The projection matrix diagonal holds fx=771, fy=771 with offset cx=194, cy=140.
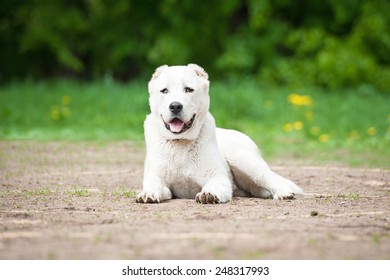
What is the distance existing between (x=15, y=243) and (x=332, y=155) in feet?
26.0

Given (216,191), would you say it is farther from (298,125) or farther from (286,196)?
(298,125)

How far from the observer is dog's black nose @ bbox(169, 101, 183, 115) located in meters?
7.12

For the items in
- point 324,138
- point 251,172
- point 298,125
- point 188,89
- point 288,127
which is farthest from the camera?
point 288,127

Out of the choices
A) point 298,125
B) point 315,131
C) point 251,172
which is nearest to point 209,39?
point 298,125

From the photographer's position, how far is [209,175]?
24.4 ft

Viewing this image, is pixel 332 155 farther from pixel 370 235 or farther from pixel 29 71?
pixel 29 71

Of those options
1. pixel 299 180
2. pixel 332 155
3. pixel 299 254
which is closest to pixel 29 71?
pixel 332 155

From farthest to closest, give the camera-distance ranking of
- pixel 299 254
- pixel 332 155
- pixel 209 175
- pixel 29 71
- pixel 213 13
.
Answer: pixel 29 71 < pixel 213 13 < pixel 332 155 < pixel 209 175 < pixel 299 254

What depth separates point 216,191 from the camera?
→ 710 centimetres

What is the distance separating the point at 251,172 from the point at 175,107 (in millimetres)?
1160

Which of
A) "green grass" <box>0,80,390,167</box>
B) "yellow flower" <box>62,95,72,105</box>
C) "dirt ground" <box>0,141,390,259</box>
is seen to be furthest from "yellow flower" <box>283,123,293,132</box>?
"yellow flower" <box>62,95,72,105</box>

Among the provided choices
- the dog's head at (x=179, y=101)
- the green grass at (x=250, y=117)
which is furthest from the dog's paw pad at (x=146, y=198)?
the green grass at (x=250, y=117)

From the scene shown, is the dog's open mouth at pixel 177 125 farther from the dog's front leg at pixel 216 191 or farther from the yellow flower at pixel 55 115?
the yellow flower at pixel 55 115

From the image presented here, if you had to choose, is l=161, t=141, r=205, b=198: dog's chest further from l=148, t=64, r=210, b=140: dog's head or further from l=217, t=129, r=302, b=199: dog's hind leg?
l=217, t=129, r=302, b=199: dog's hind leg
